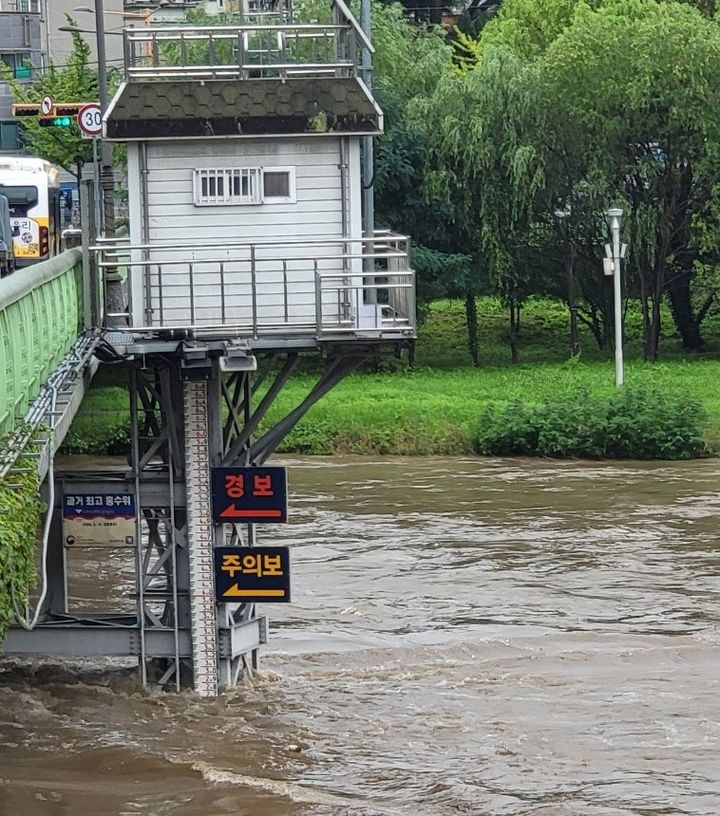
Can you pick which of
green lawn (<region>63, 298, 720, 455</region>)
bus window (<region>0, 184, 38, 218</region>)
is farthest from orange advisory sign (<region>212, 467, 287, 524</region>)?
bus window (<region>0, 184, 38, 218</region>)

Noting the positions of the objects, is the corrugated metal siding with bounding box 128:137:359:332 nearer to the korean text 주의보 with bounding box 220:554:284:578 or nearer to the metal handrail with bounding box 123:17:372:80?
the metal handrail with bounding box 123:17:372:80

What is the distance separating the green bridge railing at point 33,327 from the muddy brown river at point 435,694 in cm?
388

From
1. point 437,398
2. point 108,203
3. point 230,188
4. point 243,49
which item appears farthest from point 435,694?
point 437,398

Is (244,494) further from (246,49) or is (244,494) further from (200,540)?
(246,49)

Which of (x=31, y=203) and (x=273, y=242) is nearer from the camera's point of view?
(x=273, y=242)

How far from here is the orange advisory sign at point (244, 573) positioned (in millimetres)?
16969

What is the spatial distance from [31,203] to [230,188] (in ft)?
65.3

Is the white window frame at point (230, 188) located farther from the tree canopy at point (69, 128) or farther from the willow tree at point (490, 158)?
the tree canopy at point (69, 128)

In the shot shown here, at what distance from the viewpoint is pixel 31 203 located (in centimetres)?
3631

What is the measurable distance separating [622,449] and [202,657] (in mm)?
19171

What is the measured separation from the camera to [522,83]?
42.3 m

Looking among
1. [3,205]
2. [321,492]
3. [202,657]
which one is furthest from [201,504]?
[321,492]

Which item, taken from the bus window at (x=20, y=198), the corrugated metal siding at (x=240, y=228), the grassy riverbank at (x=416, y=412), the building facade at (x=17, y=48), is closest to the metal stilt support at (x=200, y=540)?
the corrugated metal siding at (x=240, y=228)

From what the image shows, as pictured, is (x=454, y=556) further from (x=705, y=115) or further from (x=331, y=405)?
(x=705, y=115)
